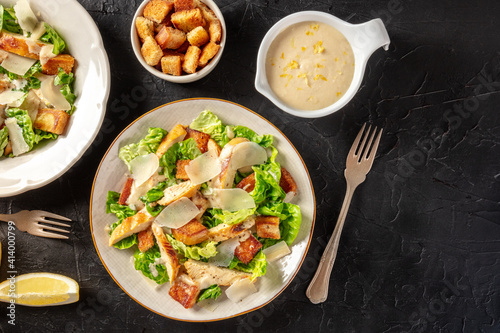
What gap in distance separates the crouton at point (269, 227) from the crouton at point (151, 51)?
3.84 feet

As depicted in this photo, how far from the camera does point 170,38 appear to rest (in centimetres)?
240

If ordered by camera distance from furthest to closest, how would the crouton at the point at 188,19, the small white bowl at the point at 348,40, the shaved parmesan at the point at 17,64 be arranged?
the shaved parmesan at the point at 17,64
the crouton at the point at 188,19
the small white bowl at the point at 348,40

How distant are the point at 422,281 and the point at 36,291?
2.65m

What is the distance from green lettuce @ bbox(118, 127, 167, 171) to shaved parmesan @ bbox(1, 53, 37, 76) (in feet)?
2.59

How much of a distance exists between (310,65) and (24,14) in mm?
1760

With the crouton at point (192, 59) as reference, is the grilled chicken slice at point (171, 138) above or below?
below

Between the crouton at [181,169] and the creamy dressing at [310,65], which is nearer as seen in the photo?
the creamy dressing at [310,65]

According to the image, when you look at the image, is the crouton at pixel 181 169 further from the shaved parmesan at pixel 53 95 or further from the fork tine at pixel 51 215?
the fork tine at pixel 51 215

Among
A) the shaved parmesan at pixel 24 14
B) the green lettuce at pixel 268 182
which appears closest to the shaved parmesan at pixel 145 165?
the green lettuce at pixel 268 182

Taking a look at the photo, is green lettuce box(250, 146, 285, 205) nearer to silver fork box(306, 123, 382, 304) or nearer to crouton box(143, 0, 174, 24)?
silver fork box(306, 123, 382, 304)

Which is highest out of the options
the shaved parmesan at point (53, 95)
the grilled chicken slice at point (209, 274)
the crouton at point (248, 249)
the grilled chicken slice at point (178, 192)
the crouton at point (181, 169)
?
the shaved parmesan at point (53, 95)

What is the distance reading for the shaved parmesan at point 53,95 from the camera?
248 cm

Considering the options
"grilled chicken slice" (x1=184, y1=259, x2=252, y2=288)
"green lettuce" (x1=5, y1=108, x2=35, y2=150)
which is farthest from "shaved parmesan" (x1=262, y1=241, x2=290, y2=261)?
"green lettuce" (x1=5, y1=108, x2=35, y2=150)

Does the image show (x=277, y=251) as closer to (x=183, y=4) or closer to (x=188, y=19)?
(x=188, y=19)
